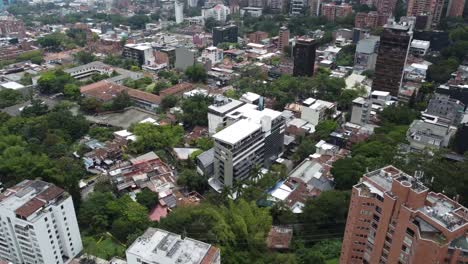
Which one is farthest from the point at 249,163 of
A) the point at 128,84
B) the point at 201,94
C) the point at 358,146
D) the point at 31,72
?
the point at 31,72

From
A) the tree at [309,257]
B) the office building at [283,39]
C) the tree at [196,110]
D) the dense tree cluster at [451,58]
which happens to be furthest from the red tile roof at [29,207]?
the office building at [283,39]

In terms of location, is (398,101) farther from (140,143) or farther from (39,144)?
(39,144)

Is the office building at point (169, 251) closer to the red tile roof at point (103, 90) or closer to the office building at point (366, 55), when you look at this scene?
the red tile roof at point (103, 90)

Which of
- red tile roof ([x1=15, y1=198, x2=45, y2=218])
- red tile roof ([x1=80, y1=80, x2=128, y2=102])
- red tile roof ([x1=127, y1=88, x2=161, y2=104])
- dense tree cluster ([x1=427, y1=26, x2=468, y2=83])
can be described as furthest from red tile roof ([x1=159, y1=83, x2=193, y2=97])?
dense tree cluster ([x1=427, y1=26, x2=468, y2=83])

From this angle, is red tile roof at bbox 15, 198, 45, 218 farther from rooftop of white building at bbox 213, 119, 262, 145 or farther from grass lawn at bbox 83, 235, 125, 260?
rooftop of white building at bbox 213, 119, 262, 145

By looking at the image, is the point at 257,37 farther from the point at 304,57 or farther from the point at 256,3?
the point at 256,3

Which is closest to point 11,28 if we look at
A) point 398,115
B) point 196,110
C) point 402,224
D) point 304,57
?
point 196,110
